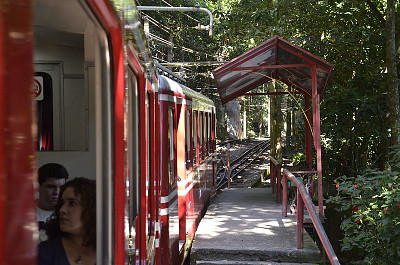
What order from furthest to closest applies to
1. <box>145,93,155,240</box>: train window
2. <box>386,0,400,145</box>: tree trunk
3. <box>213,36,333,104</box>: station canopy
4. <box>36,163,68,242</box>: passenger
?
<box>386,0,400,145</box>: tree trunk, <box>213,36,333,104</box>: station canopy, <box>145,93,155,240</box>: train window, <box>36,163,68,242</box>: passenger

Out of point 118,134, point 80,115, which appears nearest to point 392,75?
point 80,115

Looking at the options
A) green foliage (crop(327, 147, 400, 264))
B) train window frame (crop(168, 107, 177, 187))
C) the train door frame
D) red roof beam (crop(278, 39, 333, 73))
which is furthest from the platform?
the train door frame

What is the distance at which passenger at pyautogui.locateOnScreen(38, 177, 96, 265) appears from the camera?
2738 millimetres

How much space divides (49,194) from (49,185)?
0.23 feet

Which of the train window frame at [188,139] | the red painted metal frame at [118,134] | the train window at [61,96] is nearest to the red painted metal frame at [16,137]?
the red painted metal frame at [118,134]

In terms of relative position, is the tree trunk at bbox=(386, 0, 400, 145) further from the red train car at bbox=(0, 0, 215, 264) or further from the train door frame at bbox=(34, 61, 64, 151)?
the train door frame at bbox=(34, 61, 64, 151)

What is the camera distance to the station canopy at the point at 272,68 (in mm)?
8141

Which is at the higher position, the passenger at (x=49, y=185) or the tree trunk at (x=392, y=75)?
the tree trunk at (x=392, y=75)

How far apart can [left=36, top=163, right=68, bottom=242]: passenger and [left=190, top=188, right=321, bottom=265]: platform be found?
3845 mm

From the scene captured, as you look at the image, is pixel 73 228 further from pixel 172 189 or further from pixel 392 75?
pixel 392 75

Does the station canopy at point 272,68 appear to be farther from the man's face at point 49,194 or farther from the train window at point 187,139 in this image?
the man's face at point 49,194

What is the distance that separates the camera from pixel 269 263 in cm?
660

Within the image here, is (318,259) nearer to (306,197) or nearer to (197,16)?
(306,197)

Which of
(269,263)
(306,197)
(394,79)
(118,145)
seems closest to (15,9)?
(118,145)
